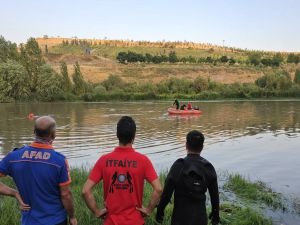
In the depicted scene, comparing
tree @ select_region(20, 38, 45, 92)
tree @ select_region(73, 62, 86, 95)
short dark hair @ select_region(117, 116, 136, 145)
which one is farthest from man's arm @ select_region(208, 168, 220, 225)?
tree @ select_region(20, 38, 45, 92)

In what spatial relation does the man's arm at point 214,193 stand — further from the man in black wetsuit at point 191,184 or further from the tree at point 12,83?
the tree at point 12,83

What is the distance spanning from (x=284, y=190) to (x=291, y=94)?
62671 mm

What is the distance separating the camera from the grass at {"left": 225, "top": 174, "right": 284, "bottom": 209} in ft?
34.1

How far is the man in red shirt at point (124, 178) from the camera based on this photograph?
14.7 ft

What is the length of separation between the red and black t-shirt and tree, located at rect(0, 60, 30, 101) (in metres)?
66.8

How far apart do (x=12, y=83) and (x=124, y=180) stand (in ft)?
221

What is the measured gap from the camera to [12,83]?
68125mm

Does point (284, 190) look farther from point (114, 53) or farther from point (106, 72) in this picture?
point (114, 53)

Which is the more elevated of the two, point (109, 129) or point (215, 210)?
point (215, 210)

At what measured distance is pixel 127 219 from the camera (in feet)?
14.9

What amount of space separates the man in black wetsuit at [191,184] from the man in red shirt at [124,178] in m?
0.38

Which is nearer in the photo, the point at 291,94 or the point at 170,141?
the point at 170,141

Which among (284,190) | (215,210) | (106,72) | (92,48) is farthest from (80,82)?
(92,48)

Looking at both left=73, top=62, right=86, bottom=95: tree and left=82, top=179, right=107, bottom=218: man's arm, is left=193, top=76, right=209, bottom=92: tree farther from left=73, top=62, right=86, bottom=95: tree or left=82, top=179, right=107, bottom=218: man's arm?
left=82, top=179, right=107, bottom=218: man's arm
